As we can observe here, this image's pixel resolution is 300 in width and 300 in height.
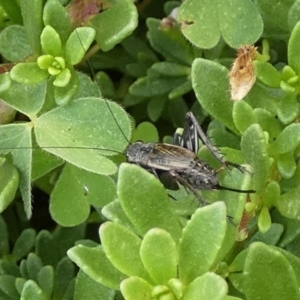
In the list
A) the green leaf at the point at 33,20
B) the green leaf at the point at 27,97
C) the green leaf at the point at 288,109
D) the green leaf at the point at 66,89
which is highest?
the green leaf at the point at 33,20

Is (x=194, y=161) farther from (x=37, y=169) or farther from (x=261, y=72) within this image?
(x=37, y=169)

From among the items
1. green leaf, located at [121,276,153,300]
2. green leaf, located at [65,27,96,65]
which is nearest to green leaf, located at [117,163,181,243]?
green leaf, located at [121,276,153,300]

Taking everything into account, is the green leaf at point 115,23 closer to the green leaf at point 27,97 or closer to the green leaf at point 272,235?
the green leaf at point 27,97

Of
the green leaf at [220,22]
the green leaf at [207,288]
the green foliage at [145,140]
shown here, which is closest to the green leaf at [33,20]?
the green foliage at [145,140]

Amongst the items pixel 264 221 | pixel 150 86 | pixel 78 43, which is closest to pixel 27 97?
pixel 78 43

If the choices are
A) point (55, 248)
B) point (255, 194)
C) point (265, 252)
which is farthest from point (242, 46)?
point (55, 248)

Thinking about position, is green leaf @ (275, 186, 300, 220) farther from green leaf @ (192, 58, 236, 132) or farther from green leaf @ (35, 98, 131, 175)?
green leaf @ (35, 98, 131, 175)
